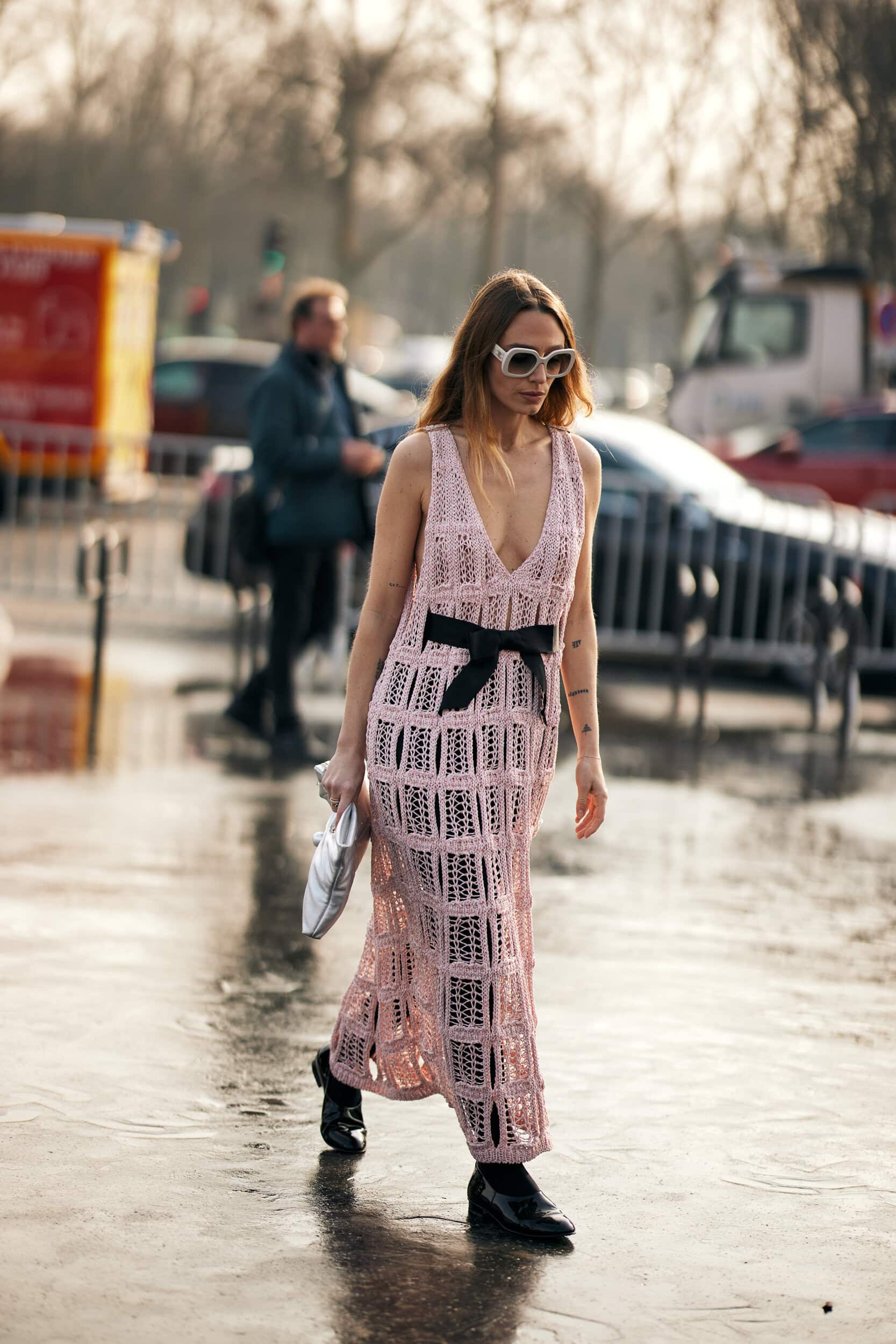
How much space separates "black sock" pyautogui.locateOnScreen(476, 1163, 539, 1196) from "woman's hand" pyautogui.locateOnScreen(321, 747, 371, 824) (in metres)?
0.77

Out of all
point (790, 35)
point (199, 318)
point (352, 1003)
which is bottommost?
point (352, 1003)

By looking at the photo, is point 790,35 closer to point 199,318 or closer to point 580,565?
point 199,318

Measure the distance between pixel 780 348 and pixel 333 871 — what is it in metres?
21.2

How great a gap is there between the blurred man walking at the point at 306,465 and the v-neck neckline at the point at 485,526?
4.74 metres

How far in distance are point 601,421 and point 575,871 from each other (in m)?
6.35

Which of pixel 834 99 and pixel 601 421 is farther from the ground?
pixel 834 99

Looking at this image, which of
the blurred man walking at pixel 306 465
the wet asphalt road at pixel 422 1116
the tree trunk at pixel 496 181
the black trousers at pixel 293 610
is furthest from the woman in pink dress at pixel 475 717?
the tree trunk at pixel 496 181

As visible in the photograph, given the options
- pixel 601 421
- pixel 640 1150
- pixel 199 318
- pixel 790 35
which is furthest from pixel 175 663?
pixel 199 318

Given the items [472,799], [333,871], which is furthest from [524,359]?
[333,871]

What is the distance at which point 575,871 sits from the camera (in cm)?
787

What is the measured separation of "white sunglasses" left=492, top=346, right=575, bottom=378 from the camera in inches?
171

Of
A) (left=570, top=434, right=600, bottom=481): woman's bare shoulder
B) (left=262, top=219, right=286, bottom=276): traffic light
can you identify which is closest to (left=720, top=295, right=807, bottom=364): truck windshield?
(left=262, top=219, right=286, bottom=276): traffic light

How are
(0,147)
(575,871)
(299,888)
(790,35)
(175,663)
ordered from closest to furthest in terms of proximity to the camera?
(299,888) < (575,871) < (175,663) < (790,35) < (0,147)

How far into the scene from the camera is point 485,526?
439 cm
